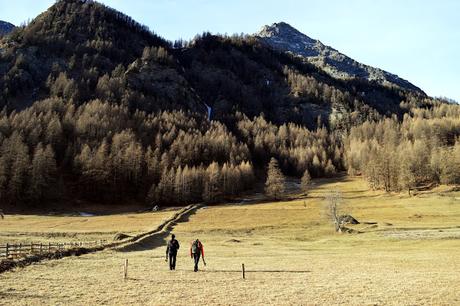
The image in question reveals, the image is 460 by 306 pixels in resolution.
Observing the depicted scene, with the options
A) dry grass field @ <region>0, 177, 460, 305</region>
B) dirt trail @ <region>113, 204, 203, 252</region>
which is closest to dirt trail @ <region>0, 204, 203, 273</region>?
dirt trail @ <region>113, 204, 203, 252</region>

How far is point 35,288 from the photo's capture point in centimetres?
2416

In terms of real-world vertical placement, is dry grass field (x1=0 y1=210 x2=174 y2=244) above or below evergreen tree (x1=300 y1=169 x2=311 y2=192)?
below

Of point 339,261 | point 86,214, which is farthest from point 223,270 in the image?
point 86,214

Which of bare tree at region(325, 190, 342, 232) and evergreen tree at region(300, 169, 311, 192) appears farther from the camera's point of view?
evergreen tree at region(300, 169, 311, 192)

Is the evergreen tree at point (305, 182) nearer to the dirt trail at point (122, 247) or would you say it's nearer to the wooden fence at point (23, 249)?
the dirt trail at point (122, 247)

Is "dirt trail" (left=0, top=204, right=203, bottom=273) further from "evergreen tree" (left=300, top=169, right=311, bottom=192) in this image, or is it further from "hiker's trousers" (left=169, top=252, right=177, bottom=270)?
"evergreen tree" (left=300, top=169, right=311, bottom=192)

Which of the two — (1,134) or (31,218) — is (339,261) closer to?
(31,218)

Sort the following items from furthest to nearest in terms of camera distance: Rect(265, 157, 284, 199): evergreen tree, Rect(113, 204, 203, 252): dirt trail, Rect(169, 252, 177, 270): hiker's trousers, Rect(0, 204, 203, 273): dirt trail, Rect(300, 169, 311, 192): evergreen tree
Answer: Rect(300, 169, 311, 192): evergreen tree < Rect(265, 157, 284, 199): evergreen tree < Rect(113, 204, 203, 252): dirt trail < Rect(169, 252, 177, 270): hiker's trousers < Rect(0, 204, 203, 273): dirt trail

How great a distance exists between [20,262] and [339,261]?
30.0m

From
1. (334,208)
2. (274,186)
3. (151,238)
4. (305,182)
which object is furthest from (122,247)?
(305,182)

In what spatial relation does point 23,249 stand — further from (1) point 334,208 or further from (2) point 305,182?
(2) point 305,182

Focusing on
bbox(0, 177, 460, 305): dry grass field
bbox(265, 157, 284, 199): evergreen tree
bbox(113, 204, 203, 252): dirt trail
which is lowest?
bbox(113, 204, 203, 252): dirt trail

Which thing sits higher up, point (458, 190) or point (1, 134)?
point (1, 134)

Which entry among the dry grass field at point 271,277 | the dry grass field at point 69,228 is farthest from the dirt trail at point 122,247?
the dry grass field at point 69,228
